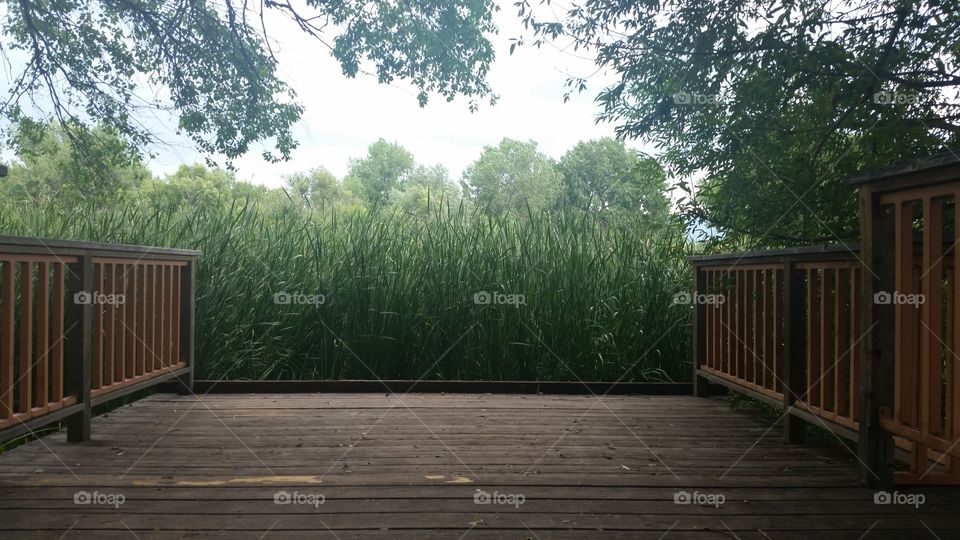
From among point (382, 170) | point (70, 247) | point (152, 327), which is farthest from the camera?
point (382, 170)

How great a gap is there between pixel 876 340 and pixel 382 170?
45208 millimetres

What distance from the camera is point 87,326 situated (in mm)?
3242

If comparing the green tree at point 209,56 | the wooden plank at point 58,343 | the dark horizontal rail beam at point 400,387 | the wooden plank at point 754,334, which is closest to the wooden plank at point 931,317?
the wooden plank at point 754,334

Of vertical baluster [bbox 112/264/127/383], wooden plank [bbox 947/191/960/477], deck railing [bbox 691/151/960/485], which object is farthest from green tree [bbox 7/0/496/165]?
wooden plank [bbox 947/191/960/477]

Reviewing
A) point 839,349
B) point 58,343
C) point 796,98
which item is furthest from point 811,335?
point 58,343

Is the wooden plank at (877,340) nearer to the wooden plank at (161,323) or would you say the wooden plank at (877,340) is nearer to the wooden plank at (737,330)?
the wooden plank at (737,330)

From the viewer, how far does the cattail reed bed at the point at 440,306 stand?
15.9ft

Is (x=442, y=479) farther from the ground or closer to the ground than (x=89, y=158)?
closer to the ground

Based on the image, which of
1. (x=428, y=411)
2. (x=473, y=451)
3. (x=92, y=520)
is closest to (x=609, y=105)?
(x=428, y=411)

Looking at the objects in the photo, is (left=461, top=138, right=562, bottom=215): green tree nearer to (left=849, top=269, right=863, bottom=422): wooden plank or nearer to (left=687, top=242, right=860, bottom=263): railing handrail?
(left=687, top=242, right=860, bottom=263): railing handrail

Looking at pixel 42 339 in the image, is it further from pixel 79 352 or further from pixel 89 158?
pixel 89 158

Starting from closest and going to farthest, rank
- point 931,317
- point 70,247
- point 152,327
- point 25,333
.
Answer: point 931,317 < point 25,333 < point 70,247 < point 152,327

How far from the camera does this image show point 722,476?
8.70 feet

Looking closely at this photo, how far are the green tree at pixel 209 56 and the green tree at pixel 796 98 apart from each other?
5.41 meters
